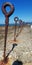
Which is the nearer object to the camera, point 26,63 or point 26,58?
point 26,63

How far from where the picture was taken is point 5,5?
5.44m

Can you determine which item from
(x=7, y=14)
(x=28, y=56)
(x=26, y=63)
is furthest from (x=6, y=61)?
(x=7, y=14)

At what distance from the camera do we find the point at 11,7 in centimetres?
530

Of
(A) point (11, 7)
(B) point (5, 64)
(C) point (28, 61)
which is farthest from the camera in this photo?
(C) point (28, 61)

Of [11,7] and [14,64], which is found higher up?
[11,7]

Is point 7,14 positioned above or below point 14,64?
above

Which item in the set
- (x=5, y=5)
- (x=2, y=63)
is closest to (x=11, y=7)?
(x=5, y=5)

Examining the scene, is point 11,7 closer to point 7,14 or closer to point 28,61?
point 7,14

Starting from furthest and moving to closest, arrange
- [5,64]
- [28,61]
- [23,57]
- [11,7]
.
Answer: [23,57]
[28,61]
[5,64]
[11,7]

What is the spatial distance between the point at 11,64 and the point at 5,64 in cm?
24

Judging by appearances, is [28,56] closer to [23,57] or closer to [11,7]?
[23,57]

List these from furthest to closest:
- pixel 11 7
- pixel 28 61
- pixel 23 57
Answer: pixel 23 57 → pixel 28 61 → pixel 11 7

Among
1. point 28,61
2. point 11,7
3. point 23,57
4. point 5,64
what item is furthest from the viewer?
point 23,57

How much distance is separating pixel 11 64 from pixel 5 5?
7.85 ft
